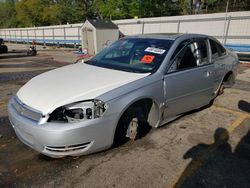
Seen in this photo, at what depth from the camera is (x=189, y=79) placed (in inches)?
145

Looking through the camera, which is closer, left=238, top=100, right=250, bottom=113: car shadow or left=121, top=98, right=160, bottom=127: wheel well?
left=121, top=98, right=160, bottom=127: wheel well

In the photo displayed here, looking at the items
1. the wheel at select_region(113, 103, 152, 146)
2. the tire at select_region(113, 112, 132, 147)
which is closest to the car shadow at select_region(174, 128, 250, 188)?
the wheel at select_region(113, 103, 152, 146)

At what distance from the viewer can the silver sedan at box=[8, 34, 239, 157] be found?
2527mm

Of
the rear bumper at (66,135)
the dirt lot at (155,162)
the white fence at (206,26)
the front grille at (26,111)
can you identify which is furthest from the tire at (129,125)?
the white fence at (206,26)

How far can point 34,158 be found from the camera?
297cm

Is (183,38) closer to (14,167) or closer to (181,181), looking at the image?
(181,181)

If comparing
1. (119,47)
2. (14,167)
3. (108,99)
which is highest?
(119,47)

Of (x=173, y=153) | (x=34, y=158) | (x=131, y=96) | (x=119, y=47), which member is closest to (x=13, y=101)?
(x=34, y=158)

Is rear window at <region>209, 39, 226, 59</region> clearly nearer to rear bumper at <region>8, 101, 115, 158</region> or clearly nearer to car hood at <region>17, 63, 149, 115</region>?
car hood at <region>17, 63, 149, 115</region>

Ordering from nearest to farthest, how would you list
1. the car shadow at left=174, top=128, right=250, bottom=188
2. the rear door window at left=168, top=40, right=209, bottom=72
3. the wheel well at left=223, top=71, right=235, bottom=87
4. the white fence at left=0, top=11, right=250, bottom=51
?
the car shadow at left=174, top=128, right=250, bottom=188
the rear door window at left=168, top=40, right=209, bottom=72
the wheel well at left=223, top=71, right=235, bottom=87
the white fence at left=0, top=11, right=250, bottom=51

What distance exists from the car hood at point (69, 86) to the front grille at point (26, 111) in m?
0.05

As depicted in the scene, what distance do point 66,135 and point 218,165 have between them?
6.42 ft

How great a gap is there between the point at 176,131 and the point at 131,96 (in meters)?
1.32

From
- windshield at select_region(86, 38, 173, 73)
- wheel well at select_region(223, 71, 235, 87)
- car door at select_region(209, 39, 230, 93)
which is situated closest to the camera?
windshield at select_region(86, 38, 173, 73)
